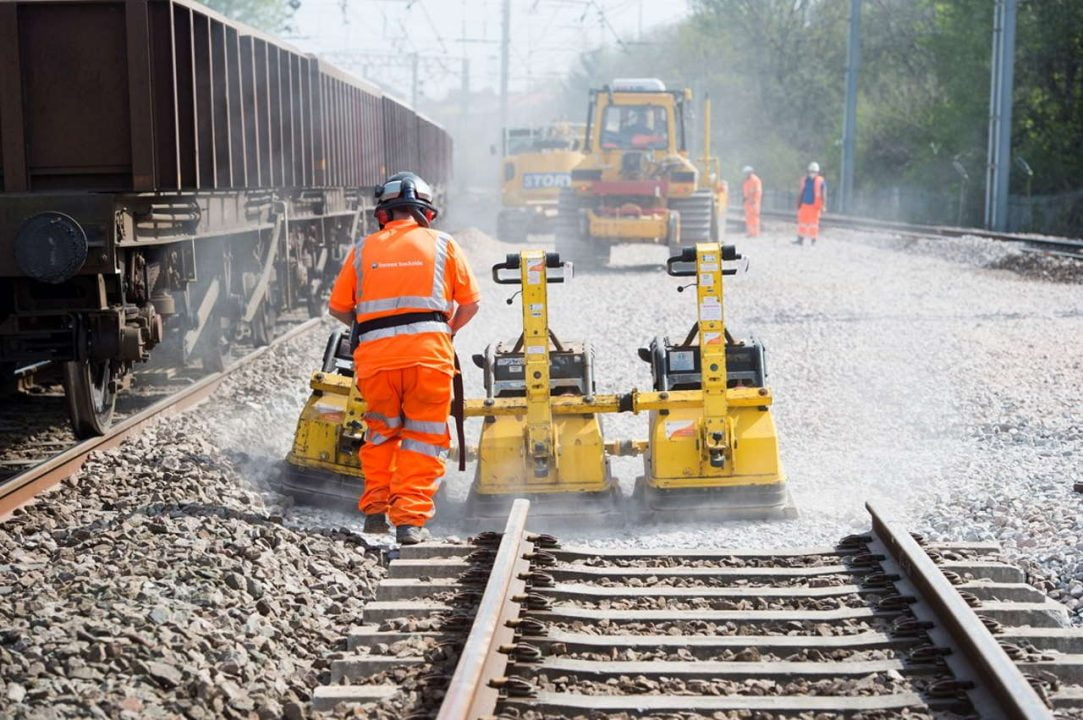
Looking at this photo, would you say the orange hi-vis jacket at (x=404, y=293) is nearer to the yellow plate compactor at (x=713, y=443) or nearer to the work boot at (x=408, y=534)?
the work boot at (x=408, y=534)

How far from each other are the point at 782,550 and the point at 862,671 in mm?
1505

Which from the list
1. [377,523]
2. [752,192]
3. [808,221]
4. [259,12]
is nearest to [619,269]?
[808,221]

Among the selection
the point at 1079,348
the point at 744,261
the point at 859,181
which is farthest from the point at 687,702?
the point at 859,181

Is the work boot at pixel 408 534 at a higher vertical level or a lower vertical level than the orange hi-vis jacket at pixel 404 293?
lower

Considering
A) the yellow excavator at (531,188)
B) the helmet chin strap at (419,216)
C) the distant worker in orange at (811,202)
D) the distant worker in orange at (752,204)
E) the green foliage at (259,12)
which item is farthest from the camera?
the green foliage at (259,12)

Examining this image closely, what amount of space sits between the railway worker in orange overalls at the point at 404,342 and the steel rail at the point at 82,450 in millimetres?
1916

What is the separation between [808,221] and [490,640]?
89.6 ft

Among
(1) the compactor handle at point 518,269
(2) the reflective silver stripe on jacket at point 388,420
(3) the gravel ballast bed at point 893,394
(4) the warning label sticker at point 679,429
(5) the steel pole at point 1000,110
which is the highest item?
(5) the steel pole at point 1000,110

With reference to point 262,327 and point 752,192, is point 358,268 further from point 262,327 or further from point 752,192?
point 752,192

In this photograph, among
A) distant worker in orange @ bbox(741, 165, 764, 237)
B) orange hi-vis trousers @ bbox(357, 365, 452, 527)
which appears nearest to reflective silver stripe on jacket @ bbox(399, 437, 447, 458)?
orange hi-vis trousers @ bbox(357, 365, 452, 527)

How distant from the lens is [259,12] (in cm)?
4769

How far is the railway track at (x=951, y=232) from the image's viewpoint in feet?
85.7

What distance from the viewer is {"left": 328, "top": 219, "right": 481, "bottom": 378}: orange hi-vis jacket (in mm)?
6469

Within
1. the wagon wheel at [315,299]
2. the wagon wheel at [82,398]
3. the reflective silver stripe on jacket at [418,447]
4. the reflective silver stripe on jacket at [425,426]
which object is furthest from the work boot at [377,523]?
the wagon wheel at [315,299]
